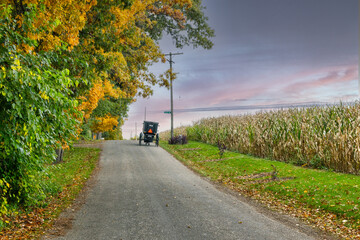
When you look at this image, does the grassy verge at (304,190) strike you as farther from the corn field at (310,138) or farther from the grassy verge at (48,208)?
the grassy verge at (48,208)

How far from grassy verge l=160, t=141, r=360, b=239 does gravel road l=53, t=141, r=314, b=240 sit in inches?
41.9

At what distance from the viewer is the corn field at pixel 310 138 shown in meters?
12.3

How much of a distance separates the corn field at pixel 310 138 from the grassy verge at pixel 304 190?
1098 millimetres

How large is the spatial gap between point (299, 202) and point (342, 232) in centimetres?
225

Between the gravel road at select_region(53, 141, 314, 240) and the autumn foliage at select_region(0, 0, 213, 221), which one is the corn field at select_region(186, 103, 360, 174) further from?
the autumn foliage at select_region(0, 0, 213, 221)

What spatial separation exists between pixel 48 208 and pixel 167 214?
341 cm

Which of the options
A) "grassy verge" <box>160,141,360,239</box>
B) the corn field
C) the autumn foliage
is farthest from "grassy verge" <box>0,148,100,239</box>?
the corn field

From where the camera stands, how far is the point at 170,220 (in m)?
7.32

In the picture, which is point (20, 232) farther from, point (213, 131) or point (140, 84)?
point (213, 131)

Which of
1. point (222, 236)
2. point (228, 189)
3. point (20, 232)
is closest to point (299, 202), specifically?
point (228, 189)

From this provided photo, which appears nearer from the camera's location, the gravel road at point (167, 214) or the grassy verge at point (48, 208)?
the gravel road at point (167, 214)

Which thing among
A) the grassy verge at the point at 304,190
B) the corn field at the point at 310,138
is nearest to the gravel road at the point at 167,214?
the grassy verge at the point at 304,190

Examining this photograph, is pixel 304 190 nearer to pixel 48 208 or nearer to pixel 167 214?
pixel 167 214

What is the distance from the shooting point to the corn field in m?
12.3
